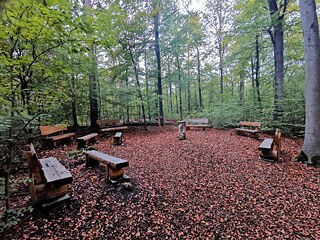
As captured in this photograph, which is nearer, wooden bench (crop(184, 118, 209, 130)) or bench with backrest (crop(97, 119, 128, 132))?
bench with backrest (crop(97, 119, 128, 132))

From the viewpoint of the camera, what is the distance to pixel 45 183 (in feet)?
7.57

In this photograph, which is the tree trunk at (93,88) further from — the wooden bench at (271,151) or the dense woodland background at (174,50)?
the wooden bench at (271,151)

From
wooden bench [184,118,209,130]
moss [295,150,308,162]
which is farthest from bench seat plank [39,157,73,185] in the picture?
wooden bench [184,118,209,130]

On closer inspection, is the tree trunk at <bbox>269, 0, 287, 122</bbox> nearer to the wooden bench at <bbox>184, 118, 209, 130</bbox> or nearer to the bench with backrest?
the wooden bench at <bbox>184, 118, 209, 130</bbox>

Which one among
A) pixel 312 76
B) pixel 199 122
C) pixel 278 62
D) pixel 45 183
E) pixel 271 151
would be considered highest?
pixel 278 62

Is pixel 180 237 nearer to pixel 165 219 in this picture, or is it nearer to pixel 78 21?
pixel 165 219

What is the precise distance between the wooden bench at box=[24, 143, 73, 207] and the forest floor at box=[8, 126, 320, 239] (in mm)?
159

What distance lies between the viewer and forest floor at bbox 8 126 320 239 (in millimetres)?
1986

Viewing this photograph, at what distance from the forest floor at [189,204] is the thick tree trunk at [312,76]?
56 cm

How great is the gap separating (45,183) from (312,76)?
6.01m

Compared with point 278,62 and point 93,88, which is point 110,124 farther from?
point 278,62

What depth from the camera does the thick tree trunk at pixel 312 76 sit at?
3.81m

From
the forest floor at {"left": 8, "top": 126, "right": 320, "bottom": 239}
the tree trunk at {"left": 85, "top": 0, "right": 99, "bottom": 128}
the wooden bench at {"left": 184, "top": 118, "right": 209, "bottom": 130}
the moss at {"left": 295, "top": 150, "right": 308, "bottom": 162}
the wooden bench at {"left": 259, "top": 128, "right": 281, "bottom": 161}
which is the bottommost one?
the forest floor at {"left": 8, "top": 126, "right": 320, "bottom": 239}

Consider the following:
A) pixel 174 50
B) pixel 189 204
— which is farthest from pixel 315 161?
pixel 174 50
